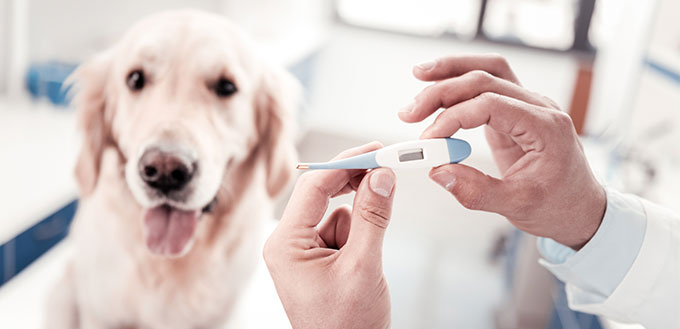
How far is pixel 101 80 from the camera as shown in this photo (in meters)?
0.74

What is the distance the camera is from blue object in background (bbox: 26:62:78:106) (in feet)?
4.13

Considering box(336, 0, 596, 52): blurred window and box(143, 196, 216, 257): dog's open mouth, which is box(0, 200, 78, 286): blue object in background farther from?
box(336, 0, 596, 52): blurred window

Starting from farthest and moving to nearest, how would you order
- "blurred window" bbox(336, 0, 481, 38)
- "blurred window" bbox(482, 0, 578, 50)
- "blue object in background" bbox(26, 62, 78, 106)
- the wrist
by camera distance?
"blurred window" bbox(482, 0, 578, 50) → "blurred window" bbox(336, 0, 481, 38) → "blue object in background" bbox(26, 62, 78, 106) → the wrist

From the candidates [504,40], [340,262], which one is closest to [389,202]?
[340,262]

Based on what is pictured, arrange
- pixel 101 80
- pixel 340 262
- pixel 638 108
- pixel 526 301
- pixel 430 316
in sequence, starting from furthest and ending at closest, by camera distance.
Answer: pixel 638 108 → pixel 526 301 → pixel 430 316 → pixel 101 80 → pixel 340 262

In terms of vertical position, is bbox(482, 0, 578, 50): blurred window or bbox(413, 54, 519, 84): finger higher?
bbox(413, 54, 519, 84): finger

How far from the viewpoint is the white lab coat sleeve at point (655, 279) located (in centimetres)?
61

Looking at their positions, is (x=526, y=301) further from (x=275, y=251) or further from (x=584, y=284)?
(x=275, y=251)

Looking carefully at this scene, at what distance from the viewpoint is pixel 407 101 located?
1.51 m

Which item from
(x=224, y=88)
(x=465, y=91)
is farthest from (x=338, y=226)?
(x=224, y=88)

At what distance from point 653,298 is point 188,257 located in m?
0.53

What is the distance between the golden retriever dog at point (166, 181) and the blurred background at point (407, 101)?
8cm

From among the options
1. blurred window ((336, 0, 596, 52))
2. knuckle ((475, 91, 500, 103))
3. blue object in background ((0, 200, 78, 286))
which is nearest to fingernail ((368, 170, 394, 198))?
knuckle ((475, 91, 500, 103))

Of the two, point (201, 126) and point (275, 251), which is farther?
point (201, 126)
